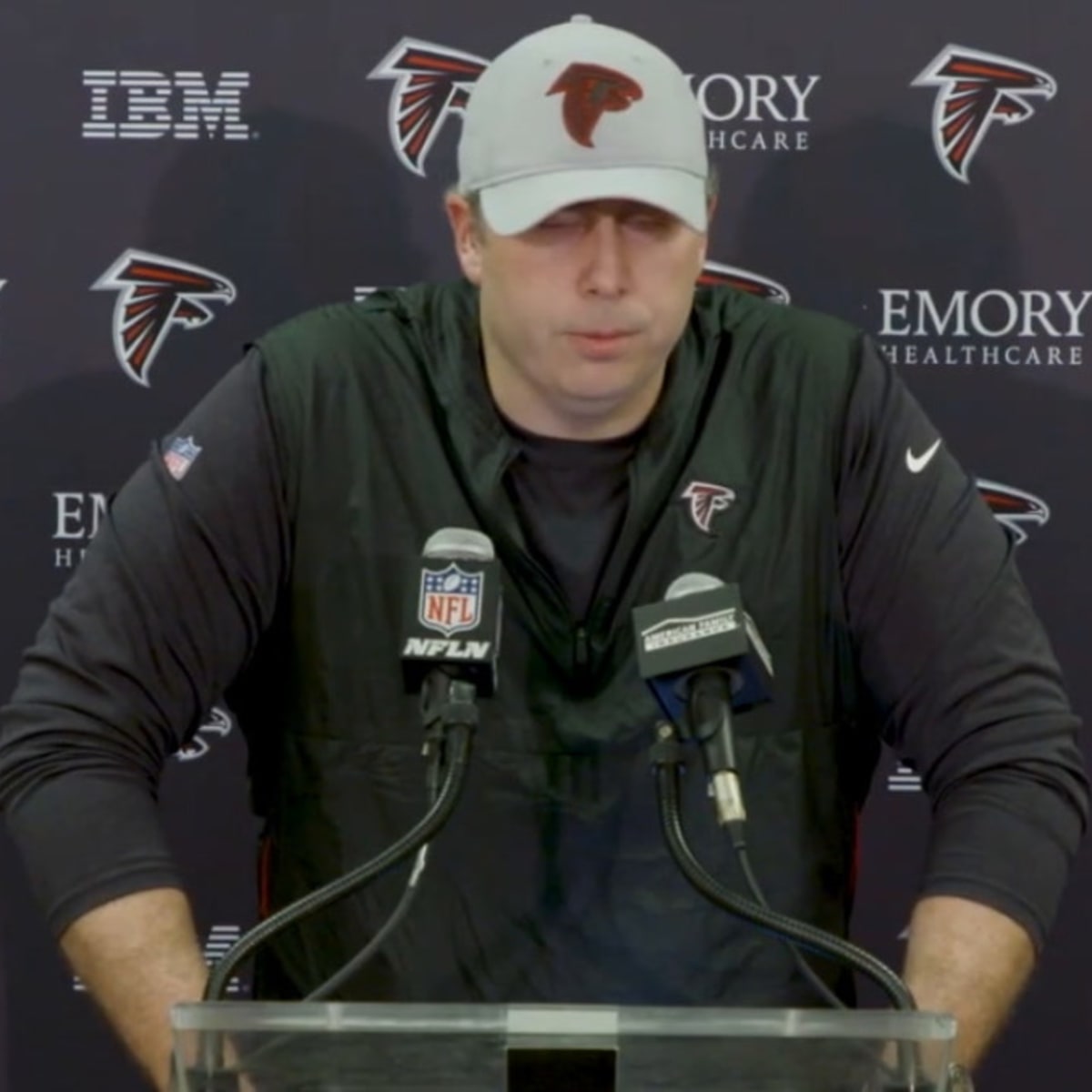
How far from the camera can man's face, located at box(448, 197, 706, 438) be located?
1.96 m

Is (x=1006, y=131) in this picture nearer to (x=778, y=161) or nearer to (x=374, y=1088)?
(x=778, y=161)

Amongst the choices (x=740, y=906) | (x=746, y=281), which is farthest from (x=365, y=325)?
(x=740, y=906)

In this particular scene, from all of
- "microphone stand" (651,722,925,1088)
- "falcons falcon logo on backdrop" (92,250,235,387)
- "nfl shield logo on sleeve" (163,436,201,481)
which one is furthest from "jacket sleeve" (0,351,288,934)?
"microphone stand" (651,722,925,1088)

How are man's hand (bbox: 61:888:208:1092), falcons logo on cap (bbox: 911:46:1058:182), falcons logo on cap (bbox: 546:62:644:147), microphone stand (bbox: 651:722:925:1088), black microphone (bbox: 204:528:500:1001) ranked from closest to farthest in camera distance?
microphone stand (bbox: 651:722:925:1088)
black microphone (bbox: 204:528:500:1001)
man's hand (bbox: 61:888:208:1092)
falcons logo on cap (bbox: 546:62:644:147)
falcons logo on cap (bbox: 911:46:1058:182)

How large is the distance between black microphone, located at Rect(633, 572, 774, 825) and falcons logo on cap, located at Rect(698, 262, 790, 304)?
0.86 metres

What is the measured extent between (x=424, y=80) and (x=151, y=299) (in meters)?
0.35

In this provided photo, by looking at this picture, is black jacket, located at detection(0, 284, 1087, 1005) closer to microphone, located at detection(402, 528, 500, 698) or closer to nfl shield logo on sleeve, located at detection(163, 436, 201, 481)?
nfl shield logo on sleeve, located at detection(163, 436, 201, 481)

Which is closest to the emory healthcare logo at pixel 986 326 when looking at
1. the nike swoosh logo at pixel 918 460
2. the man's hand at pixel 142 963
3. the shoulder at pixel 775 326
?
the shoulder at pixel 775 326

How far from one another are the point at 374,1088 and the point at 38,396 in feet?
4.26

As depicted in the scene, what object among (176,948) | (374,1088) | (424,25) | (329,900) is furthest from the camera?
(424,25)

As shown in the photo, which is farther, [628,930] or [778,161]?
[778,161]

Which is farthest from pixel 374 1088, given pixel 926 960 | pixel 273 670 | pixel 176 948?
pixel 273 670

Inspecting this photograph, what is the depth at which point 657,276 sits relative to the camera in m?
1.97

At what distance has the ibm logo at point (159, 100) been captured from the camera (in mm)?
2385
